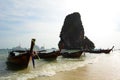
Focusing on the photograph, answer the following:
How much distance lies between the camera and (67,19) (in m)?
100

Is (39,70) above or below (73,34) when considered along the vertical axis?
below

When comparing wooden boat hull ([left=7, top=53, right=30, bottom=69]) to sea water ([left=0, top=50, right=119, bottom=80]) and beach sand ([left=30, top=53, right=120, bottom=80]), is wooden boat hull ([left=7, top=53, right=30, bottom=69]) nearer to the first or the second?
sea water ([left=0, top=50, right=119, bottom=80])

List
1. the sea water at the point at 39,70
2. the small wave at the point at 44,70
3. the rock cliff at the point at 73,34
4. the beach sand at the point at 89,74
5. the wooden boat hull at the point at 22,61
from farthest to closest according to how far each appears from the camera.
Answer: the rock cliff at the point at 73,34 → the wooden boat hull at the point at 22,61 → the sea water at the point at 39,70 → the small wave at the point at 44,70 → the beach sand at the point at 89,74

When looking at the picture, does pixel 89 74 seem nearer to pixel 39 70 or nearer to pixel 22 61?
pixel 39 70

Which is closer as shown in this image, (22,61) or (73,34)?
(22,61)

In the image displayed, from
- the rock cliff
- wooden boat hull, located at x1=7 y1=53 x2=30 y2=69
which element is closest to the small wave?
wooden boat hull, located at x1=7 y1=53 x2=30 y2=69

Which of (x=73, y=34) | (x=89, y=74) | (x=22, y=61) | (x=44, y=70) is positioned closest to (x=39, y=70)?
(x=44, y=70)

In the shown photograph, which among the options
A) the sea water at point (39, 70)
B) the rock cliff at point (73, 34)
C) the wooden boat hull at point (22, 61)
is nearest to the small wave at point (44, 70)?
the sea water at point (39, 70)

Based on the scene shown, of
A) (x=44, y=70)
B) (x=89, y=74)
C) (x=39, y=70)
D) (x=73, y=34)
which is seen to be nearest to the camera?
(x=89, y=74)

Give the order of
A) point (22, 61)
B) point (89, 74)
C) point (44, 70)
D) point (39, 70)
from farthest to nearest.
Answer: point (22, 61) → point (39, 70) → point (44, 70) → point (89, 74)

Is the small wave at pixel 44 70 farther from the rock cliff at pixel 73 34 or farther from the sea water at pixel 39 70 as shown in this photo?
the rock cliff at pixel 73 34

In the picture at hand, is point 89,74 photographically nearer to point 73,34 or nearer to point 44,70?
point 44,70

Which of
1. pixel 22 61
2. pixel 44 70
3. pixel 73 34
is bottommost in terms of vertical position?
pixel 44 70

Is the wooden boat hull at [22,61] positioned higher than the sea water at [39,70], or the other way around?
the wooden boat hull at [22,61]
